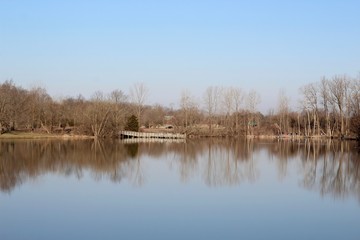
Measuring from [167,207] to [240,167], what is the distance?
10579mm

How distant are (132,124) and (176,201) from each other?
44360mm

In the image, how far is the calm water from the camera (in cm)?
888

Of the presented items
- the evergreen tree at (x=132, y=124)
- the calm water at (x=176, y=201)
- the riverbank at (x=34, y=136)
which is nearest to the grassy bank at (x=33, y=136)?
the riverbank at (x=34, y=136)

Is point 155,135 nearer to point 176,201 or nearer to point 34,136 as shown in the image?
point 34,136

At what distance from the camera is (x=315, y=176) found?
1869 cm

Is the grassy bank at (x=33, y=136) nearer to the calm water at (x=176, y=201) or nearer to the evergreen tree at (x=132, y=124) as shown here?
the evergreen tree at (x=132, y=124)

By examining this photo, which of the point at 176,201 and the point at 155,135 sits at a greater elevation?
the point at 155,135

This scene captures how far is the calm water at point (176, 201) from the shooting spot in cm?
888

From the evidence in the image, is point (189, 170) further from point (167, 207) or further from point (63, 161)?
point (167, 207)

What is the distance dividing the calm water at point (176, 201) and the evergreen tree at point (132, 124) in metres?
33.9

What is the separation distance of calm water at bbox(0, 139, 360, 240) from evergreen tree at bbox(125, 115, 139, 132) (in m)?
33.9

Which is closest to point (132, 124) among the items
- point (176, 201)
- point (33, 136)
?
point (33, 136)

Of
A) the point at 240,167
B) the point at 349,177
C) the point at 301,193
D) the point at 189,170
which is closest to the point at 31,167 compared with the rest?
the point at 189,170

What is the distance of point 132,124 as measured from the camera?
184ft
